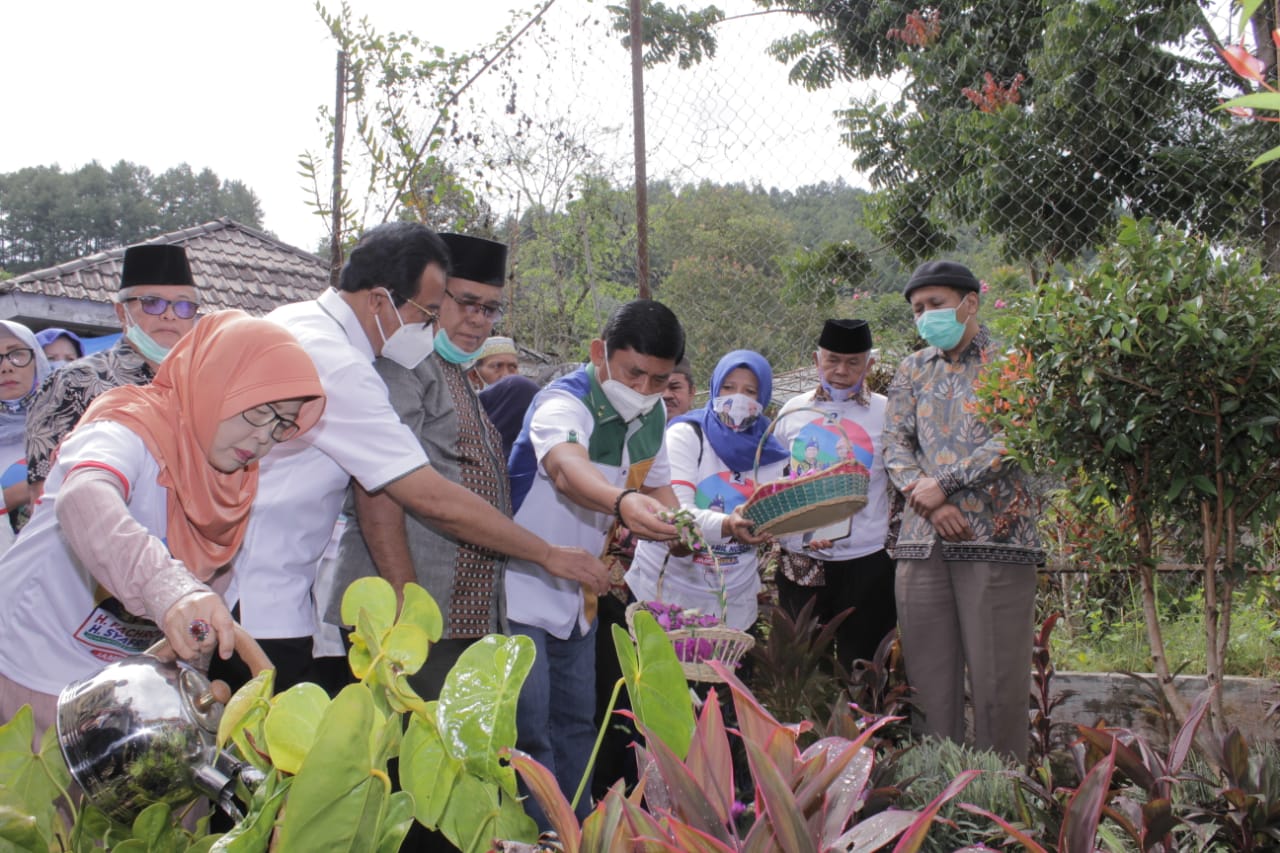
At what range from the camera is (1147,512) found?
3.60 m

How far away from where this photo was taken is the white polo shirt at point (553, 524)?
10.3ft

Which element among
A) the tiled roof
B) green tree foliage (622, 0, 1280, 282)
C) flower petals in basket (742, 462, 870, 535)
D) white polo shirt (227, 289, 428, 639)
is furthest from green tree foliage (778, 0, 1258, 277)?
the tiled roof

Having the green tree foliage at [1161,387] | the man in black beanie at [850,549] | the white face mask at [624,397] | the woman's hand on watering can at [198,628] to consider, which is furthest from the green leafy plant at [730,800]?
the man in black beanie at [850,549]

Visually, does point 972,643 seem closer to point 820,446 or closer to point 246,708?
point 820,446

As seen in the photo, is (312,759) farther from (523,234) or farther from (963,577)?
(523,234)

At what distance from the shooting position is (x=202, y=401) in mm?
2037

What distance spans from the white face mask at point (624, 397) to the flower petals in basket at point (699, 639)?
611 millimetres

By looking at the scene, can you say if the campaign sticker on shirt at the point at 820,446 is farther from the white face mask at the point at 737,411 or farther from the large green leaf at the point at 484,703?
the large green leaf at the point at 484,703

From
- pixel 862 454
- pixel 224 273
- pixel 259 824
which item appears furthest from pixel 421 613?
pixel 224 273

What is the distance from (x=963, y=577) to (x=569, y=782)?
5.27ft

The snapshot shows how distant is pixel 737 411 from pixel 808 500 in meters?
1.18

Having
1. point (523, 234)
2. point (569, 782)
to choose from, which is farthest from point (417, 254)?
point (523, 234)

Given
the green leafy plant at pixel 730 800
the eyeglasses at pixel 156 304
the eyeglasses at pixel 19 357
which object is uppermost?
the eyeglasses at pixel 156 304

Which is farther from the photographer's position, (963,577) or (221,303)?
(221,303)
